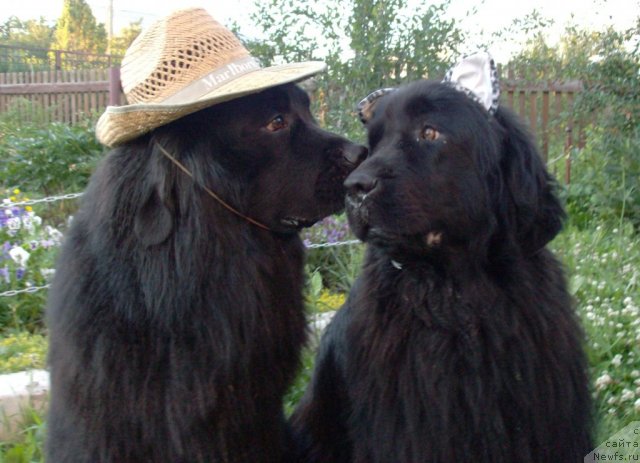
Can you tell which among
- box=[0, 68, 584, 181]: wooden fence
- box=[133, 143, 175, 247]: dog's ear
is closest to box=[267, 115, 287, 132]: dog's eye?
box=[133, 143, 175, 247]: dog's ear

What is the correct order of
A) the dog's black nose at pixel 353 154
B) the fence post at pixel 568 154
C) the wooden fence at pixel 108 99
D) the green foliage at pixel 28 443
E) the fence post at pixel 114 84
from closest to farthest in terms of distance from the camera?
the dog's black nose at pixel 353 154, the green foliage at pixel 28 443, the fence post at pixel 114 84, the fence post at pixel 568 154, the wooden fence at pixel 108 99

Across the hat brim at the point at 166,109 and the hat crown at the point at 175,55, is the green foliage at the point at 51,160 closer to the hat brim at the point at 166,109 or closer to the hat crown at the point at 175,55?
the hat crown at the point at 175,55

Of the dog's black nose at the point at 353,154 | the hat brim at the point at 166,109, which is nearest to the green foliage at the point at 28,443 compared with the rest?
the hat brim at the point at 166,109

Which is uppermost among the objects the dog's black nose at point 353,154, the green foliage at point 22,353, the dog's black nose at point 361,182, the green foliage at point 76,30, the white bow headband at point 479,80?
the green foliage at point 76,30

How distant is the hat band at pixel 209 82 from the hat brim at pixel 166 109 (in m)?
0.03

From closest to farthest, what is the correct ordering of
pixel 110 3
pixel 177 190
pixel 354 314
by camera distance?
1. pixel 177 190
2. pixel 354 314
3. pixel 110 3

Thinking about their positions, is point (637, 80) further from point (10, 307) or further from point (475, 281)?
point (10, 307)

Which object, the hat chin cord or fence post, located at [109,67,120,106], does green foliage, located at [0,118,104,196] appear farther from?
the hat chin cord

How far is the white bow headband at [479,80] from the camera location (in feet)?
7.58

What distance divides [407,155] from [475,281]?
1.48ft

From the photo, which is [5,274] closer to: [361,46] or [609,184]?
[361,46]

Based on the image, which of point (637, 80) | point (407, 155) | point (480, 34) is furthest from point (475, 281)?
point (637, 80)

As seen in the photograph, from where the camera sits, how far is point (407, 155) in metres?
2.25

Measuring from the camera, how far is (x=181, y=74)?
227 centimetres
